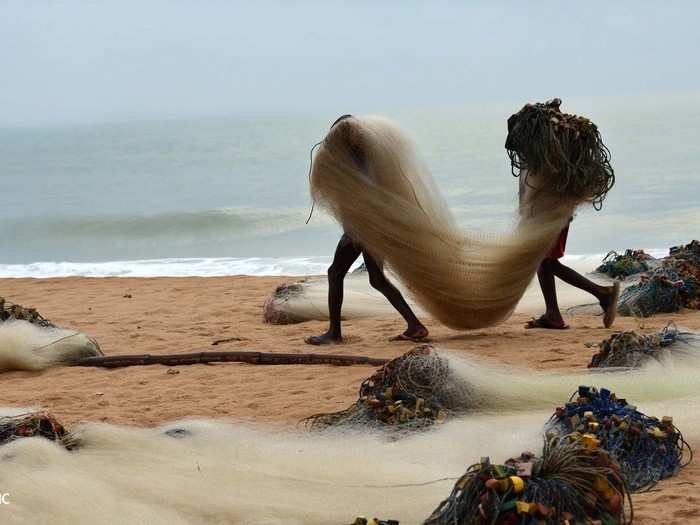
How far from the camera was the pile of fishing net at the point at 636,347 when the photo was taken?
4844 millimetres

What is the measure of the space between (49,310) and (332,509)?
6653 mm

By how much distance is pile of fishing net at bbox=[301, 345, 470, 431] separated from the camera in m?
4.30

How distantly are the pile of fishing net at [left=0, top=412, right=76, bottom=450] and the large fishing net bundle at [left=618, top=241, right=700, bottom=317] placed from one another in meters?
4.50

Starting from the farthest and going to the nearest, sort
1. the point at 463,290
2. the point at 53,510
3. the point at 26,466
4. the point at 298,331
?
1. the point at 298,331
2. the point at 463,290
3. the point at 26,466
4. the point at 53,510

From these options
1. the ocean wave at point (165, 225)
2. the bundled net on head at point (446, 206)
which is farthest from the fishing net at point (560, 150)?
the ocean wave at point (165, 225)

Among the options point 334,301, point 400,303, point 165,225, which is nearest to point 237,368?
point 334,301

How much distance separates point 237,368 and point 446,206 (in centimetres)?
159

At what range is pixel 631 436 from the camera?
3809mm

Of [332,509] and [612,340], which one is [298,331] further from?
[332,509]

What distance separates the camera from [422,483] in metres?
3.55

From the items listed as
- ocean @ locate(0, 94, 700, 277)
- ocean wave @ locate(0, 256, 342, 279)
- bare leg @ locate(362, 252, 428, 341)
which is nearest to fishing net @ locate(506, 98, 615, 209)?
ocean @ locate(0, 94, 700, 277)

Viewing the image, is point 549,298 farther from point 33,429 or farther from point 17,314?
point 33,429

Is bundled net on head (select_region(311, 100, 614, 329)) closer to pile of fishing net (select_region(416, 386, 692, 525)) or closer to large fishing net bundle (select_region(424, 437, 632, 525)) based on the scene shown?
pile of fishing net (select_region(416, 386, 692, 525))

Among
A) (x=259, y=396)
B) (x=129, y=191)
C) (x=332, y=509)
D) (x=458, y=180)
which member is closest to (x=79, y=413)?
(x=259, y=396)
